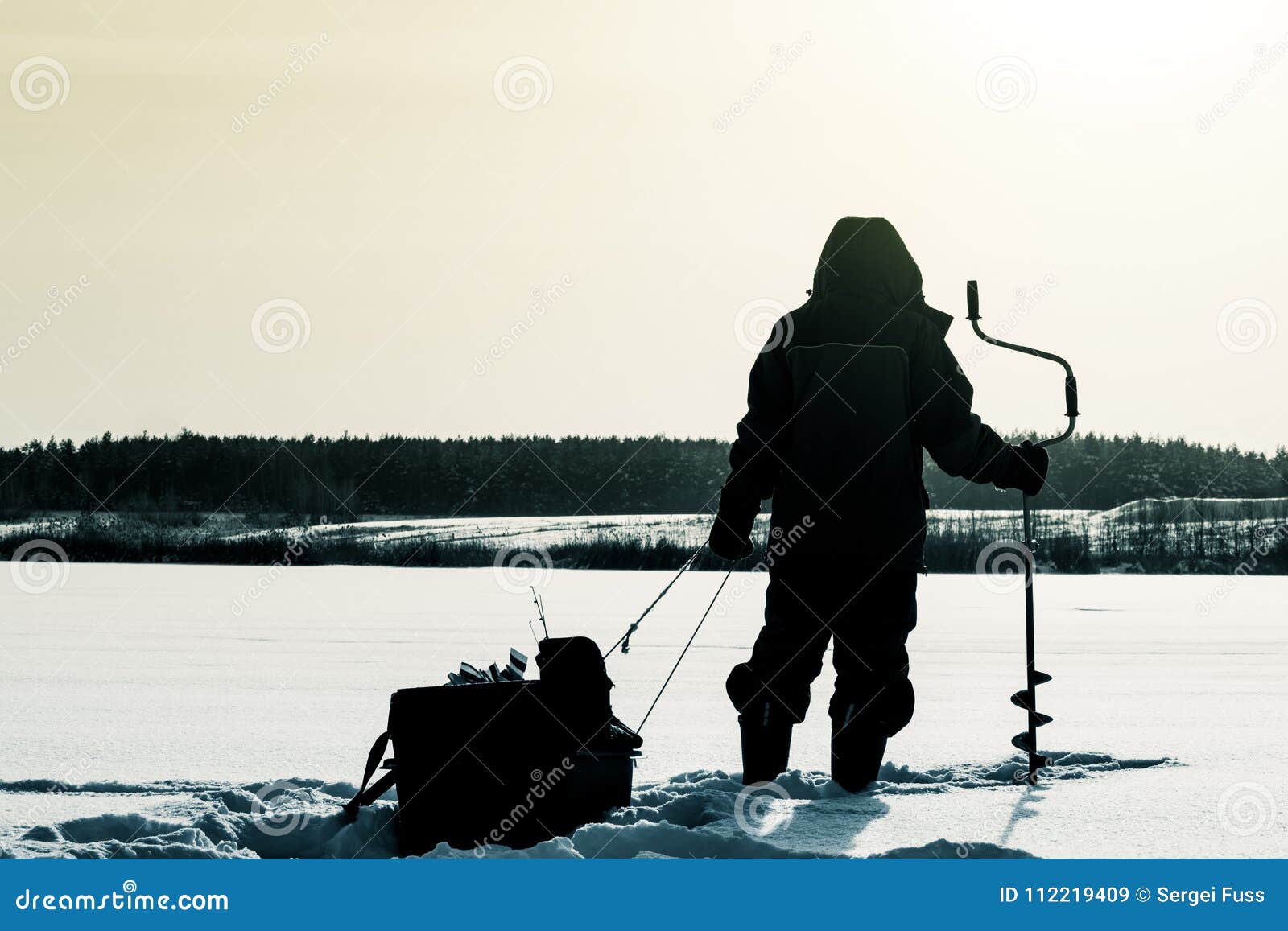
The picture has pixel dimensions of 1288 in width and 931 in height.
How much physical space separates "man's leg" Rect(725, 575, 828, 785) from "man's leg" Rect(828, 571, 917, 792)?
9 cm

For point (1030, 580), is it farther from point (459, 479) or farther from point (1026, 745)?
point (459, 479)

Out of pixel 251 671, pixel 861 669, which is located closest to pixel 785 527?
pixel 861 669

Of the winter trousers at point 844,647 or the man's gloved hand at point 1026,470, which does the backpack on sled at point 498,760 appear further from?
the man's gloved hand at point 1026,470

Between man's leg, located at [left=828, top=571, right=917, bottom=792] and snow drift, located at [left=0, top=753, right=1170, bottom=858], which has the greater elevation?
man's leg, located at [left=828, top=571, right=917, bottom=792]

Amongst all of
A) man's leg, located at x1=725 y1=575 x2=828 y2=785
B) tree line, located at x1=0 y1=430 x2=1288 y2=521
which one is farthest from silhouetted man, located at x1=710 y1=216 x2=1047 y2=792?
tree line, located at x1=0 y1=430 x2=1288 y2=521

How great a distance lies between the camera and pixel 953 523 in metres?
27.6

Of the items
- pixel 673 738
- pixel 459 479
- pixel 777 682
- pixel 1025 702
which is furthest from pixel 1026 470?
pixel 459 479

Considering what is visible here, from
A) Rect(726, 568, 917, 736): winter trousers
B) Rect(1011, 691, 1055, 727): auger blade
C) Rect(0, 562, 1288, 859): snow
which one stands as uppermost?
Rect(726, 568, 917, 736): winter trousers

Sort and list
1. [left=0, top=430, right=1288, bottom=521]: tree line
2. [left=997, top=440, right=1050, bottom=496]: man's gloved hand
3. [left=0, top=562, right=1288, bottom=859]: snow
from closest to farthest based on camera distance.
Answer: [left=0, top=562, right=1288, bottom=859]: snow
[left=997, top=440, right=1050, bottom=496]: man's gloved hand
[left=0, top=430, right=1288, bottom=521]: tree line

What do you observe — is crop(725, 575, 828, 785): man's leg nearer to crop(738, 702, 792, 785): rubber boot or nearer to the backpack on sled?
crop(738, 702, 792, 785): rubber boot

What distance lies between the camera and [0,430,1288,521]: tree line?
3994cm

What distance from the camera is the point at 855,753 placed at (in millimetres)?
3342

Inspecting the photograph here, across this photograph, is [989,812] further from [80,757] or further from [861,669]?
[80,757]

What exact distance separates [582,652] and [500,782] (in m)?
0.36
